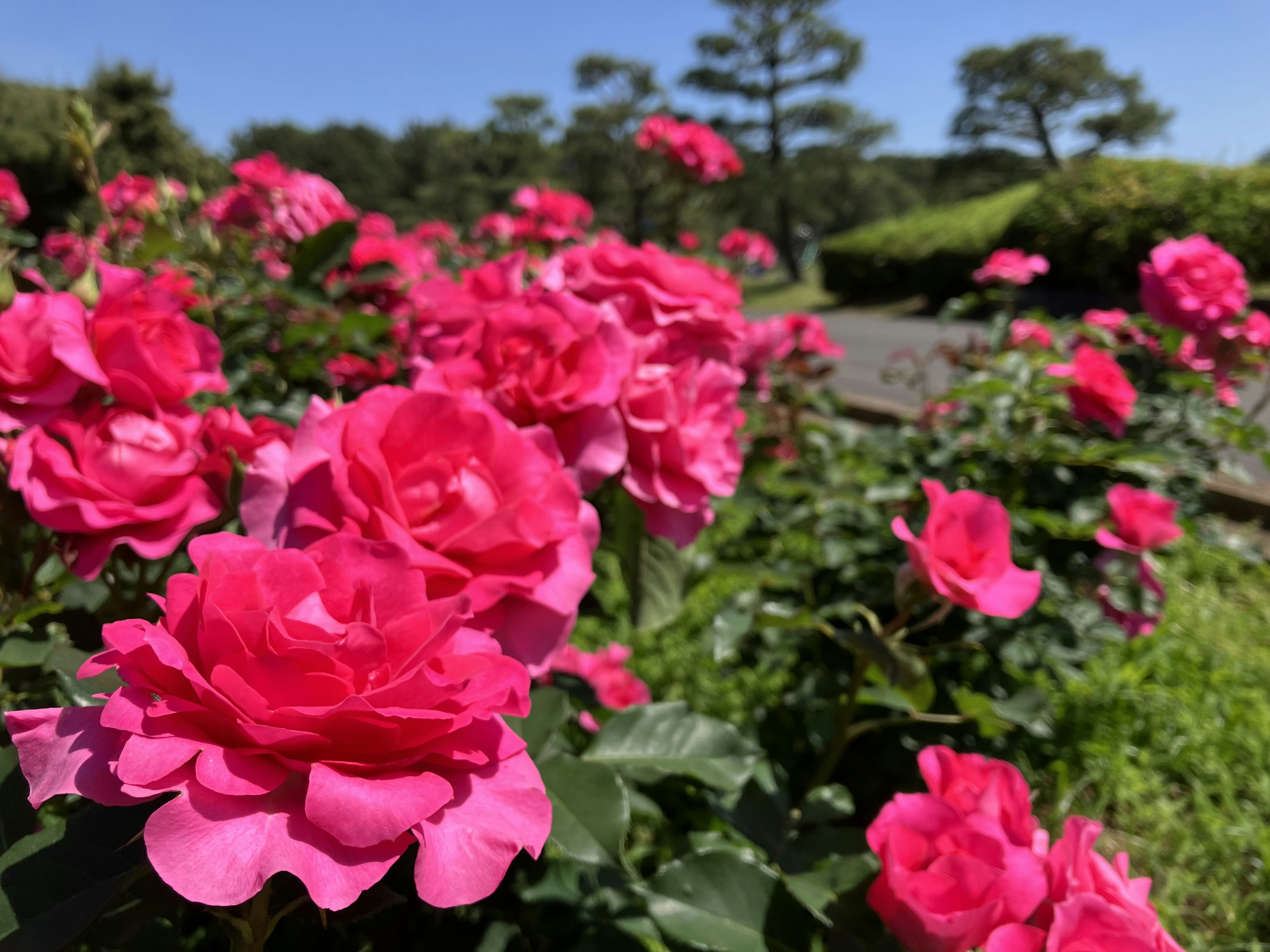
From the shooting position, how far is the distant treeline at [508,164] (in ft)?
37.2

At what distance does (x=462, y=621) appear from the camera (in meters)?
0.37

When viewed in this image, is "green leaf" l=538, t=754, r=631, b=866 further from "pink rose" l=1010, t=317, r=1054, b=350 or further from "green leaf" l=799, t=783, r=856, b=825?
"pink rose" l=1010, t=317, r=1054, b=350

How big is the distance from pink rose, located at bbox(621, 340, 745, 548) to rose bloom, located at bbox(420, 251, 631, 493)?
21mm

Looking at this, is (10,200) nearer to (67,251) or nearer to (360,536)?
(67,251)

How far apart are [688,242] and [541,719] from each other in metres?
2.09

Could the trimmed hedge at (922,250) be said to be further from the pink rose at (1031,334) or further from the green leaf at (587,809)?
the green leaf at (587,809)

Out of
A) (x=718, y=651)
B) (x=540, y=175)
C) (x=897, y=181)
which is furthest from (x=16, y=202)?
(x=897, y=181)

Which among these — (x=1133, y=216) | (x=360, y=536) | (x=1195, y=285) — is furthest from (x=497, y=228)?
(x=1133, y=216)

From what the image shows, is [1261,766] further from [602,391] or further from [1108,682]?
[602,391]

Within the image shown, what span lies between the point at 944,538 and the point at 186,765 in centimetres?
62

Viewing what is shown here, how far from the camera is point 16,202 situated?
2.57 meters

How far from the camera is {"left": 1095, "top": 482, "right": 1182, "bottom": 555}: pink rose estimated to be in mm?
1211

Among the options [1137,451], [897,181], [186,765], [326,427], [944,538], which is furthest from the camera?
[897,181]

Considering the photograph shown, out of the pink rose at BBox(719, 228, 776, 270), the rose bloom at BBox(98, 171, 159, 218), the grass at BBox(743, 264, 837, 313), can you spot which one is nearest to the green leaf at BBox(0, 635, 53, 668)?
the rose bloom at BBox(98, 171, 159, 218)
